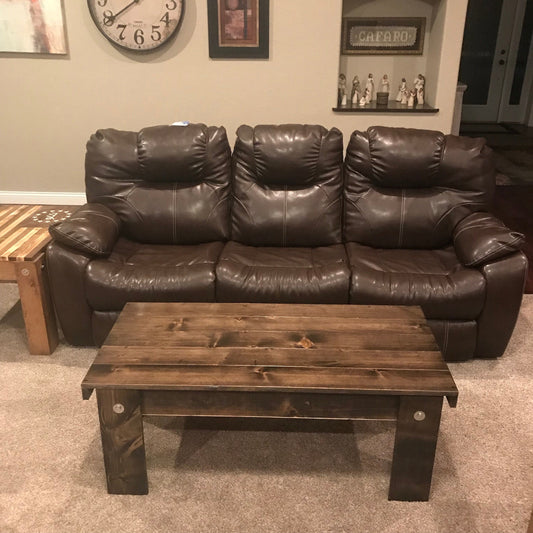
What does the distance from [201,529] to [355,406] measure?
2.11 feet

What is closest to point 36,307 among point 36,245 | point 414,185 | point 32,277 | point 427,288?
point 32,277

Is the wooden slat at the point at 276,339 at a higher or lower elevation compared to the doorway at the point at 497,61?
lower

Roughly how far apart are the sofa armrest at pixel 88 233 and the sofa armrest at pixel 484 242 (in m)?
1.72

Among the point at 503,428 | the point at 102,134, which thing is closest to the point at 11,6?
the point at 102,134

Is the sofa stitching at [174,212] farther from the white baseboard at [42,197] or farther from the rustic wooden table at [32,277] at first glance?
the white baseboard at [42,197]

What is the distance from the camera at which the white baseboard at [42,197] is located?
189 inches

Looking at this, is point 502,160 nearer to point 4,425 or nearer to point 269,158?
point 269,158

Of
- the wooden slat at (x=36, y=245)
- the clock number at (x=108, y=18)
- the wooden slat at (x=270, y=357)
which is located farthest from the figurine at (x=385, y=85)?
the wooden slat at (x=270, y=357)

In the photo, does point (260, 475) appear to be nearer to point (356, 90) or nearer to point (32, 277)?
point (32, 277)

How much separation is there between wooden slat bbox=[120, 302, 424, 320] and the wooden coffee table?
0.32ft

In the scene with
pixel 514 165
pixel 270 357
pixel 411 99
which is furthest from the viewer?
pixel 514 165

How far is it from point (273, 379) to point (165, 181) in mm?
1670

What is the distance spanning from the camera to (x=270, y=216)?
3.16m

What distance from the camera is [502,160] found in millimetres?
6469
